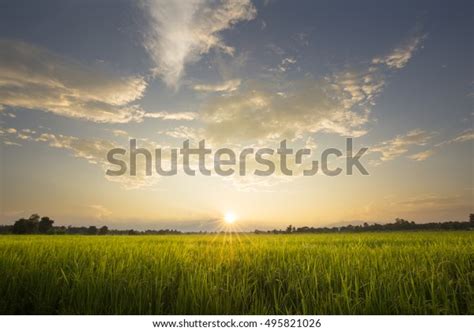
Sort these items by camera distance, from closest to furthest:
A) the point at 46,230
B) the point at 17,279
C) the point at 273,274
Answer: the point at 17,279 → the point at 273,274 → the point at 46,230

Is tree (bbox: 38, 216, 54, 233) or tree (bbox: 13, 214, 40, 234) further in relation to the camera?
tree (bbox: 38, 216, 54, 233)

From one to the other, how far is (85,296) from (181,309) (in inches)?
36.4

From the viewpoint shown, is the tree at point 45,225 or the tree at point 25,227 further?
the tree at point 45,225

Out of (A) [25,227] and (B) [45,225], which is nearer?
(A) [25,227]

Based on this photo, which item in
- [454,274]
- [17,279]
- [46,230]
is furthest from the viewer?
[46,230]

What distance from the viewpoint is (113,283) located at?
302cm

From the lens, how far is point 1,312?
2.74 m
